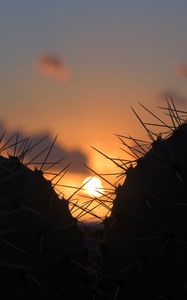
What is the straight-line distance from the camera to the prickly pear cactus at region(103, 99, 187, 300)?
2.66 metres

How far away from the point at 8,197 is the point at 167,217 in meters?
0.74

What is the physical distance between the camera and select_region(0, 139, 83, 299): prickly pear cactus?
2.66m

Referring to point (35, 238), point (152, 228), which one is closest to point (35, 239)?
point (35, 238)

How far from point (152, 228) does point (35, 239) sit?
0.55 m

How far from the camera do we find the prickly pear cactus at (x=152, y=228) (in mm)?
2658

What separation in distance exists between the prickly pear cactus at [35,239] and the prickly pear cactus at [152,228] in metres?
0.18

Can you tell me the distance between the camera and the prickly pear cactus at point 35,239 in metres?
2.66

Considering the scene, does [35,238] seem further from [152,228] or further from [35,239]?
[152,228]

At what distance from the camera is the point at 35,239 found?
9.00 ft

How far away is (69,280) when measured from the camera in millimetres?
2867

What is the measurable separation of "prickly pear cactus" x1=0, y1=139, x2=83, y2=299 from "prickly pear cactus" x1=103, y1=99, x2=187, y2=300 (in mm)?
183

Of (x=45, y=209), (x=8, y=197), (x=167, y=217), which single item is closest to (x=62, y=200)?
(x=45, y=209)

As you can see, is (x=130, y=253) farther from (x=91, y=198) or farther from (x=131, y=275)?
(x=91, y=198)

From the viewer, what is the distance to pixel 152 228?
2.71 metres
